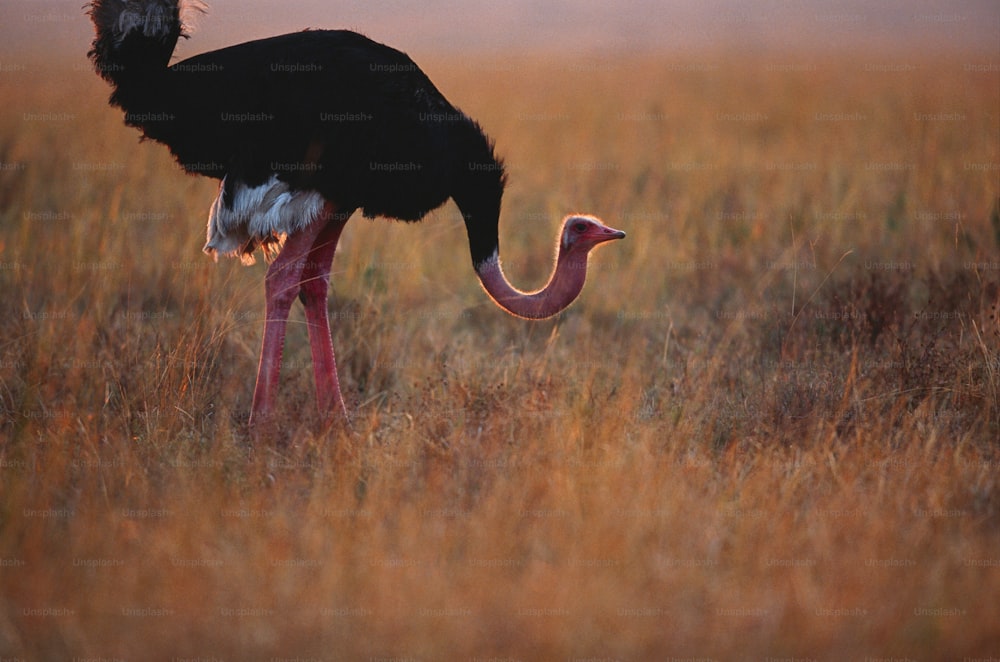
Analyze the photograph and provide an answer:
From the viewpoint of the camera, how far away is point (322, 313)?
5.81 meters

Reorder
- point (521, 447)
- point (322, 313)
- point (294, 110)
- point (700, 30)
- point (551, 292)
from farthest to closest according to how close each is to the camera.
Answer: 1. point (700, 30)
2. point (322, 313)
3. point (551, 292)
4. point (294, 110)
5. point (521, 447)

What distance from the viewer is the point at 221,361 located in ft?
19.5

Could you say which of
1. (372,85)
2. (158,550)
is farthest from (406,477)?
(372,85)

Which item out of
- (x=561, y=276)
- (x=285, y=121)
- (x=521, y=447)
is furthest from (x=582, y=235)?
(x=285, y=121)

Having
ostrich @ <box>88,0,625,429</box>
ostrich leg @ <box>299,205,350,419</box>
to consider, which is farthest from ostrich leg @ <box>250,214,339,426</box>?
ostrich leg @ <box>299,205,350,419</box>

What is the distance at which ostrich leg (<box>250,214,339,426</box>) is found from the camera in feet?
17.5

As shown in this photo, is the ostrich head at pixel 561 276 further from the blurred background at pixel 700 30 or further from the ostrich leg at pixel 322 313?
the blurred background at pixel 700 30

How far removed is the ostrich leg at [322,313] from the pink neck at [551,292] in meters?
0.89

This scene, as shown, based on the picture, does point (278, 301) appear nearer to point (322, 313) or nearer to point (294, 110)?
point (322, 313)

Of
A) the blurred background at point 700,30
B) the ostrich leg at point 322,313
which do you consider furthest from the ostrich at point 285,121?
the blurred background at point 700,30

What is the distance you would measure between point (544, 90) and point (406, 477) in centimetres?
1956

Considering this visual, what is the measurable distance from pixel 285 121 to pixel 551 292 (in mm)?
1581

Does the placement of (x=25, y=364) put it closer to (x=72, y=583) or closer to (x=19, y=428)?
(x=19, y=428)

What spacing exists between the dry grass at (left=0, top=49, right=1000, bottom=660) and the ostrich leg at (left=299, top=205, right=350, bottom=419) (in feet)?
0.67
